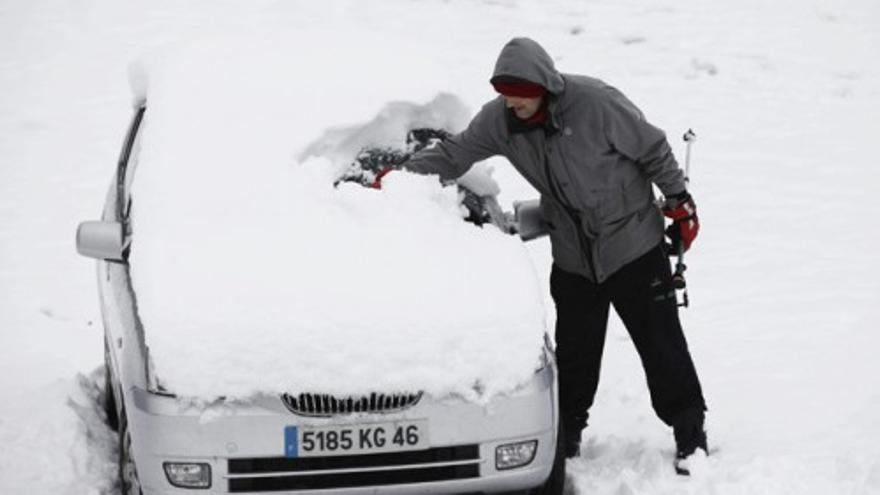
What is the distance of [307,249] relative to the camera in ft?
14.8

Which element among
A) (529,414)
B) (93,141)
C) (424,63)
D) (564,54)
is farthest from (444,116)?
(564,54)

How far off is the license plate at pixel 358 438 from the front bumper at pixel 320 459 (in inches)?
0.9

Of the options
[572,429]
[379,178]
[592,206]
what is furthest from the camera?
[572,429]

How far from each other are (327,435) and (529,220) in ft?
4.80

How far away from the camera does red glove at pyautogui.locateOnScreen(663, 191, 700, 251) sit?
4895 millimetres

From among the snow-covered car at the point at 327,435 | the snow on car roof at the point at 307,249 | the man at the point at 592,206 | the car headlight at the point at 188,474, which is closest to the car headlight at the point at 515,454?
the snow-covered car at the point at 327,435

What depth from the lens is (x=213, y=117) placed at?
17.2ft

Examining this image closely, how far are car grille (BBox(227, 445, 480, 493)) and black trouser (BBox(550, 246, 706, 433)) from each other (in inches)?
45.4

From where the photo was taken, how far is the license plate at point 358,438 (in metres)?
4.07

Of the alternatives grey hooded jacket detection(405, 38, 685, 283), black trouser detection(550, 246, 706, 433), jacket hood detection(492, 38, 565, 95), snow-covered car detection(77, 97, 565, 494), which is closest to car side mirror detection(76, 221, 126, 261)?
snow-covered car detection(77, 97, 565, 494)

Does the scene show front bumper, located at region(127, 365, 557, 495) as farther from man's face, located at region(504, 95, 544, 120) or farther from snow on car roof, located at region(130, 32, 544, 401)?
man's face, located at region(504, 95, 544, 120)

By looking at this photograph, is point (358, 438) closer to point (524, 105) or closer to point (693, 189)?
point (524, 105)

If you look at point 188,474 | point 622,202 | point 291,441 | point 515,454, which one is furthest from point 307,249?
point 622,202

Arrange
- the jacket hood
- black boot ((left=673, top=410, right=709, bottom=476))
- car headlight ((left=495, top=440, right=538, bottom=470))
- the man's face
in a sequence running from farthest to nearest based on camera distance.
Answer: black boot ((left=673, top=410, right=709, bottom=476)) < the man's face < the jacket hood < car headlight ((left=495, top=440, right=538, bottom=470))
